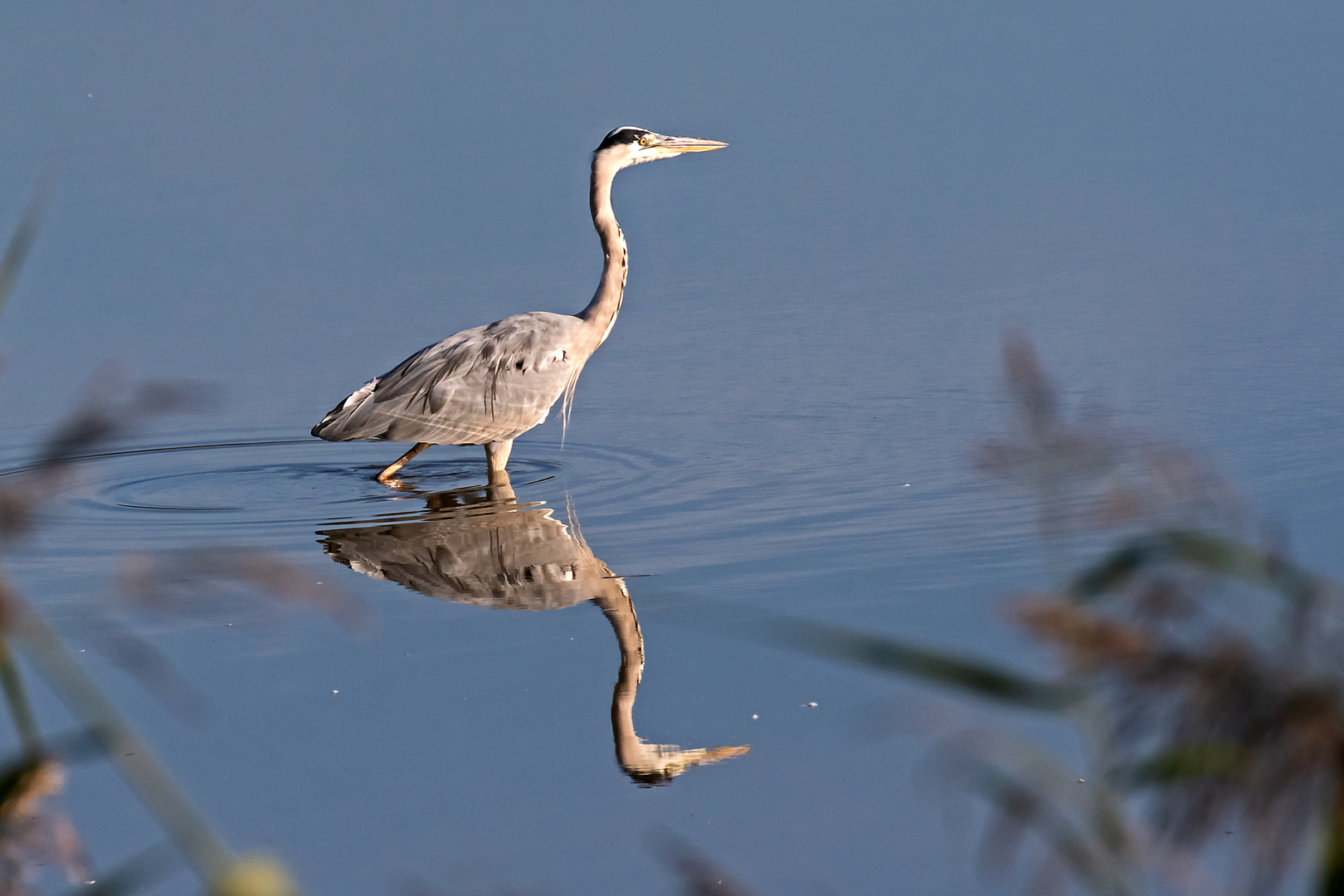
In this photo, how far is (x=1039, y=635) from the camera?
4.20 feet

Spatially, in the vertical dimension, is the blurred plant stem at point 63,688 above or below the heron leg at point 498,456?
above

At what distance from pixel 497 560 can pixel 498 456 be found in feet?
4.88

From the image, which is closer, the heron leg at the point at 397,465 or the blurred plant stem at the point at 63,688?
the blurred plant stem at the point at 63,688

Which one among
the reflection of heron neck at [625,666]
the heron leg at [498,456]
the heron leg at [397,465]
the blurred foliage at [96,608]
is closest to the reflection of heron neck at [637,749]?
the reflection of heron neck at [625,666]

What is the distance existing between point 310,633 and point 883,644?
12.9 ft

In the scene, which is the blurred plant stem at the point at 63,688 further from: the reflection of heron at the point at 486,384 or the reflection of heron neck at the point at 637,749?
the reflection of heron at the point at 486,384

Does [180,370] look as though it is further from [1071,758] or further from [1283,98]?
[1283,98]

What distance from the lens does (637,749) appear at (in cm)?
384

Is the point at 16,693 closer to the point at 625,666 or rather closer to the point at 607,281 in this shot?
the point at 625,666

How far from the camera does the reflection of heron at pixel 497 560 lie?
16.9ft

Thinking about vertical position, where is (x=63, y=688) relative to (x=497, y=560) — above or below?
above

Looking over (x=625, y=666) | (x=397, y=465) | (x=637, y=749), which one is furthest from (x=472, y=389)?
(x=637, y=749)

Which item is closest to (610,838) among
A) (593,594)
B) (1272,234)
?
(593,594)

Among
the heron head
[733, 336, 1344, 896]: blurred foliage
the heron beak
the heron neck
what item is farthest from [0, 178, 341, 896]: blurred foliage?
the heron beak
